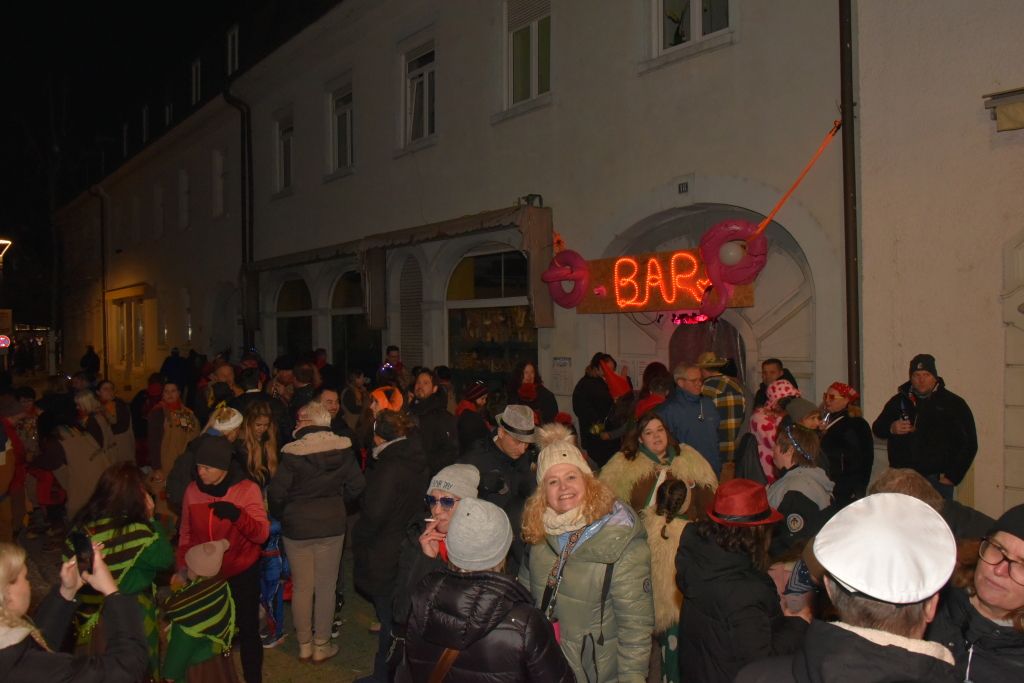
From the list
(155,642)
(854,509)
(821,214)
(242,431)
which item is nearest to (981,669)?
(854,509)

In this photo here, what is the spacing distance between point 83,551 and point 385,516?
7.12ft

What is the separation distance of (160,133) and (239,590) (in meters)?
21.8

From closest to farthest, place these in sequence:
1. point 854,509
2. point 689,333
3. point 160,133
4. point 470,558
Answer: point 854,509 < point 470,558 < point 689,333 < point 160,133

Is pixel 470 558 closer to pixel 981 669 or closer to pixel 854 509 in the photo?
pixel 854 509

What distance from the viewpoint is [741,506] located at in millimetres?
3178

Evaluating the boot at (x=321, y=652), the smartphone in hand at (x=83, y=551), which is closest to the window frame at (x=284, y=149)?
→ the boot at (x=321, y=652)

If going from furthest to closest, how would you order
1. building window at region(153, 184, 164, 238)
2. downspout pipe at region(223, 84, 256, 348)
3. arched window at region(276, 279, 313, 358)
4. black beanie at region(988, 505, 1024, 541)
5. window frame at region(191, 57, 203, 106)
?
1. building window at region(153, 184, 164, 238)
2. window frame at region(191, 57, 203, 106)
3. downspout pipe at region(223, 84, 256, 348)
4. arched window at region(276, 279, 313, 358)
5. black beanie at region(988, 505, 1024, 541)

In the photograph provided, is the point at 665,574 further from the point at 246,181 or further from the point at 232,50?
the point at 232,50

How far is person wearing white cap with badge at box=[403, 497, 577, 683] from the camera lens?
248 centimetres

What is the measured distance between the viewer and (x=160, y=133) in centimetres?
2264

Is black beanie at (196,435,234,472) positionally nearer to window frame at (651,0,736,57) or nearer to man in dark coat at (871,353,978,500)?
man in dark coat at (871,353,978,500)

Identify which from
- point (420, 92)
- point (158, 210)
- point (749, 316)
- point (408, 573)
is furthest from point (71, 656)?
point (158, 210)

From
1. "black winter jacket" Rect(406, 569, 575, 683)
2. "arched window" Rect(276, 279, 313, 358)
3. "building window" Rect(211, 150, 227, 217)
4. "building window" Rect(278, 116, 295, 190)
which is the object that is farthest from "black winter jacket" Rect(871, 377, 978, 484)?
"building window" Rect(211, 150, 227, 217)

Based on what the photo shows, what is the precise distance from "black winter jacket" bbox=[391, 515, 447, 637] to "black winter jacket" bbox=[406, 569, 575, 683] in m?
0.75
